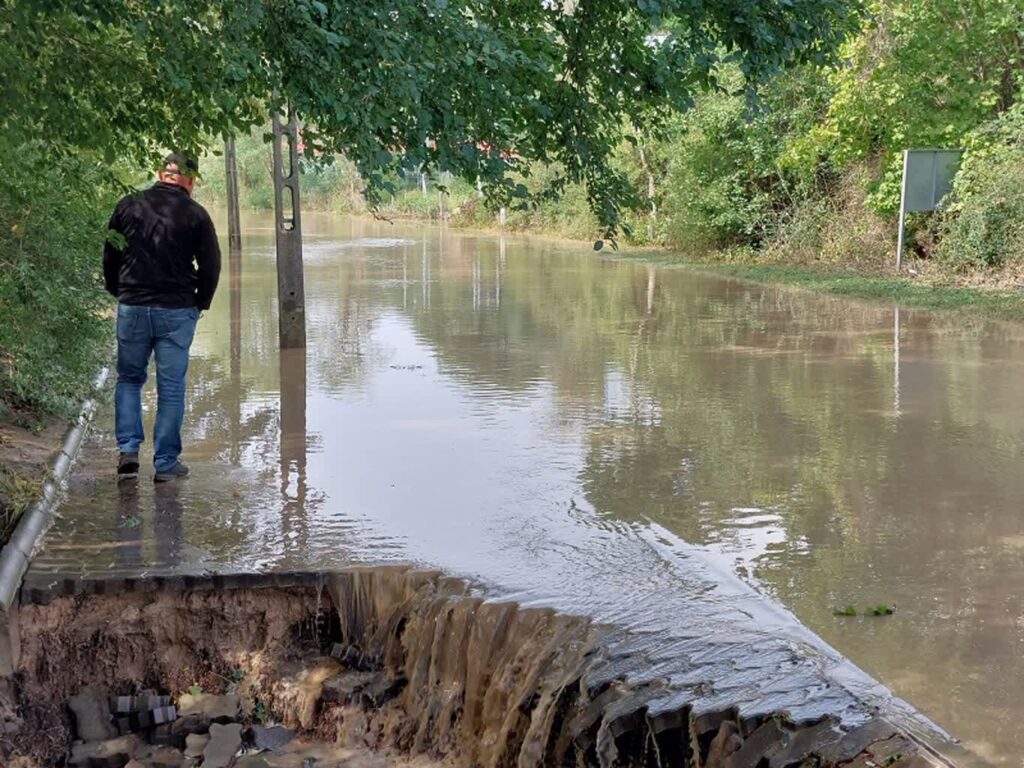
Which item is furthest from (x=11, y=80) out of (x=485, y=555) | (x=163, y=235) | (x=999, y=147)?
(x=999, y=147)

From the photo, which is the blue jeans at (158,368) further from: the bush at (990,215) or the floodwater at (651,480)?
the bush at (990,215)

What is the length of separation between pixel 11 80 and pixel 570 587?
11.1 feet

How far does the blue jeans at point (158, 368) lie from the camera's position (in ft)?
24.7

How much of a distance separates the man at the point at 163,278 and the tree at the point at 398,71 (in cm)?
64

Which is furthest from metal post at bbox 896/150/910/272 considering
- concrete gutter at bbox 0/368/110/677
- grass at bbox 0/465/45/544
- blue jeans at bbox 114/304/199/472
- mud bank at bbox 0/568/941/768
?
grass at bbox 0/465/45/544

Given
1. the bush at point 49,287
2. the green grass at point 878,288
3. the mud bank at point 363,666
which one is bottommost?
the mud bank at point 363,666

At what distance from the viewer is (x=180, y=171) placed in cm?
739

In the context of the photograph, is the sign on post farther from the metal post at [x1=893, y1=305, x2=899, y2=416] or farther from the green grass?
the metal post at [x1=893, y1=305, x2=899, y2=416]

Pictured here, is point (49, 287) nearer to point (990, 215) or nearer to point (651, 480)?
point (651, 480)

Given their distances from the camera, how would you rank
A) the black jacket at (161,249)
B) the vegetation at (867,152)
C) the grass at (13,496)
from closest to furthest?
the grass at (13,496)
the black jacket at (161,249)
the vegetation at (867,152)

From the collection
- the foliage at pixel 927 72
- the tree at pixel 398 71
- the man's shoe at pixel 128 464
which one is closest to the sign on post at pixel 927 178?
the foliage at pixel 927 72

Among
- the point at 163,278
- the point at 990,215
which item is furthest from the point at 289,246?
the point at 990,215

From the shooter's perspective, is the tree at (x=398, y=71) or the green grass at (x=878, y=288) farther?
the green grass at (x=878, y=288)

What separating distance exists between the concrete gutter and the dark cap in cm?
198
